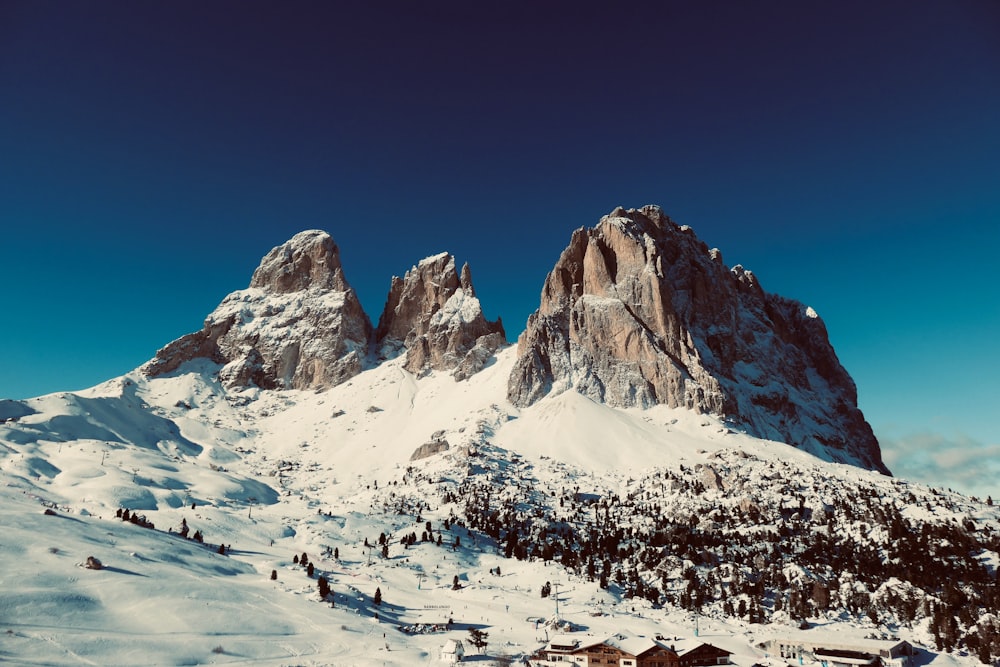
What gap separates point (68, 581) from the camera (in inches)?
3583

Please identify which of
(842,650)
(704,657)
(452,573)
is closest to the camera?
(704,657)

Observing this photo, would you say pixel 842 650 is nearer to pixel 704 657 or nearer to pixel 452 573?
pixel 704 657

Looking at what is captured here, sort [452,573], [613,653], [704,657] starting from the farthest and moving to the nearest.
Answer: [452,573]
[704,657]
[613,653]

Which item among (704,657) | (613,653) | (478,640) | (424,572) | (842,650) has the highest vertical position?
(424,572)

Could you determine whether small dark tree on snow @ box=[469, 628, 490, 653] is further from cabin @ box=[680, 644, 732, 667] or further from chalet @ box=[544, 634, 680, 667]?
cabin @ box=[680, 644, 732, 667]

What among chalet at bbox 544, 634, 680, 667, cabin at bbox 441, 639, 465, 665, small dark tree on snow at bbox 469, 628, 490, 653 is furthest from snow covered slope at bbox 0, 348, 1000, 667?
chalet at bbox 544, 634, 680, 667

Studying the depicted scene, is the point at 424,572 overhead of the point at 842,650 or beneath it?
overhead

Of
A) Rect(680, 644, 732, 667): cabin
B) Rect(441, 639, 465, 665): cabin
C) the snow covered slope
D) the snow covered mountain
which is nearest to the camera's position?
the snow covered slope

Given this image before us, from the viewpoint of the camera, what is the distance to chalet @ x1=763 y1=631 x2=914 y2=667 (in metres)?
109

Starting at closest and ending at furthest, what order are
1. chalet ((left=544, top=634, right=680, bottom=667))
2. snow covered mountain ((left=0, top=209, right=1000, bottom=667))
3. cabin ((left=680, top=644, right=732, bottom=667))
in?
snow covered mountain ((left=0, top=209, right=1000, bottom=667)) < chalet ((left=544, top=634, right=680, bottom=667)) < cabin ((left=680, top=644, right=732, bottom=667))

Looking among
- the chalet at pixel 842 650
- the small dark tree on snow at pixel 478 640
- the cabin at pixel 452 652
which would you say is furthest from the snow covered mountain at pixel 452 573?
the chalet at pixel 842 650

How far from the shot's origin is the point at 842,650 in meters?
112

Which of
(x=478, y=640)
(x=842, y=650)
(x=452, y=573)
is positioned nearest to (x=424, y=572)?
(x=452, y=573)

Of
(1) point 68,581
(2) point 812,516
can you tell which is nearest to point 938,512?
(2) point 812,516
